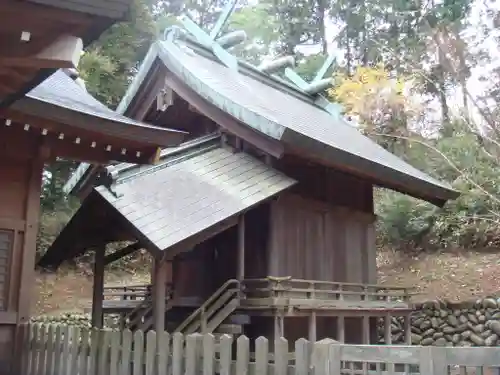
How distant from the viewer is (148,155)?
25.7 feet

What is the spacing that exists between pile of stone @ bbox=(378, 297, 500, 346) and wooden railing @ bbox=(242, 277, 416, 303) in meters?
2.19

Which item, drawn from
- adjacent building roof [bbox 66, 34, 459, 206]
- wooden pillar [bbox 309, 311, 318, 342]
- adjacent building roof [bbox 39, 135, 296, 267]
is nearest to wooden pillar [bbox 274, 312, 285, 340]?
wooden pillar [bbox 309, 311, 318, 342]

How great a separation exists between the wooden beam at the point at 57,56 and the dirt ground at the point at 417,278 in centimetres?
1512

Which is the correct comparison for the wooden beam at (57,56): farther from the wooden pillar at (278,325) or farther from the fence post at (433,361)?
the wooden pillar at (278,325)

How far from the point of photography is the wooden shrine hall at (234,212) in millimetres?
9148

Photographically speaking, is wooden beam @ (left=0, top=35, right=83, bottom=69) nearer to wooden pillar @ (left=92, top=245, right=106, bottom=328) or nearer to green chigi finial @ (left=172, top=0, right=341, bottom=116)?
wooden pillar @ (left=92, top=245, right=106, bottom=328)

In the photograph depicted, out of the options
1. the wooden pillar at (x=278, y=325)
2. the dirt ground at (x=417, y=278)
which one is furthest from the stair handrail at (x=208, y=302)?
the dirt ground at (x=417, y=278)

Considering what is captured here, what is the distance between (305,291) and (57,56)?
22.5 feet

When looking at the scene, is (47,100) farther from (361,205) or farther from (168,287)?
(361,205)

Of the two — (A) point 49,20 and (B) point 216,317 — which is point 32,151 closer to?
(A) point 49,20

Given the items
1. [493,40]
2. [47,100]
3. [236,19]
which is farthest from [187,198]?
[236,19]

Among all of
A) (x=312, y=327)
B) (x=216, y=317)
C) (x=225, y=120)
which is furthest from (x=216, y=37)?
(x=312, y=327)

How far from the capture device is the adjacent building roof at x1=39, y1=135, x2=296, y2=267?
27.4ft

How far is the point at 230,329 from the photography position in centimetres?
938
